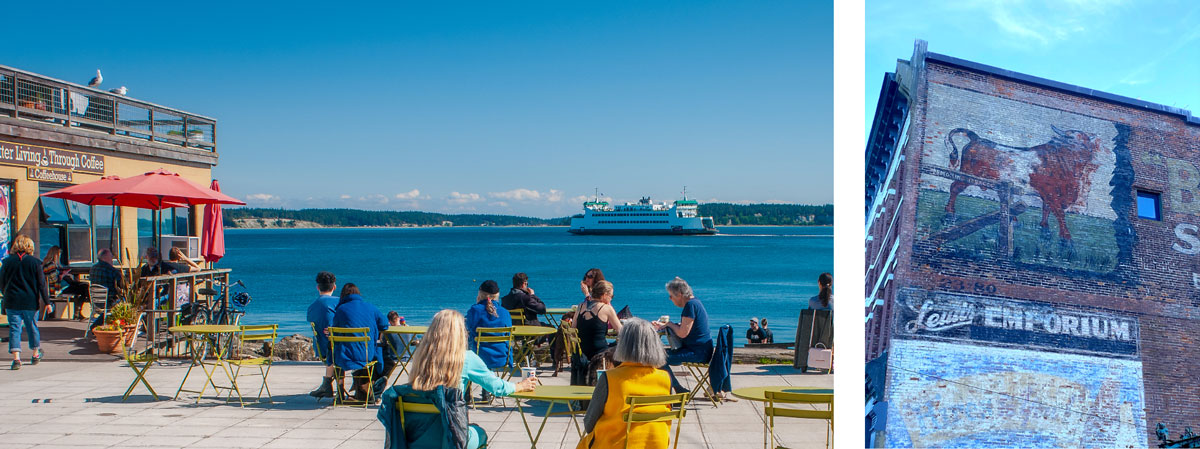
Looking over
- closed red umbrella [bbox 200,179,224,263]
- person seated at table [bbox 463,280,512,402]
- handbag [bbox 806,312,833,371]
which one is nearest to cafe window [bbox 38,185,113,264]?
closed red umbrella [bbox 200,179,224,263]

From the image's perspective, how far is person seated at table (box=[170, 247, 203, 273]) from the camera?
1004 centimetres

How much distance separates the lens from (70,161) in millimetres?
11594

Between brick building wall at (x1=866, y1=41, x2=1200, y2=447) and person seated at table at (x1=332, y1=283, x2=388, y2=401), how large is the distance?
14.5 metres

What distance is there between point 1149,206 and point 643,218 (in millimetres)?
106766

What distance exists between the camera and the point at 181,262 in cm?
1080

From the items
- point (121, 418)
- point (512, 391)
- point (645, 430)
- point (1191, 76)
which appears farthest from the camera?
point (1191, 76)

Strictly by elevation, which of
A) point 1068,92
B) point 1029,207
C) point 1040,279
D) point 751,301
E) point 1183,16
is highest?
point 1183,16

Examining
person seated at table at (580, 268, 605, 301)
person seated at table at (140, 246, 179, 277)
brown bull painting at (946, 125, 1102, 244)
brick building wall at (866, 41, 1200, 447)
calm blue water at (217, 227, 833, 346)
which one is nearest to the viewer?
person seated at table at (580, 268, 605, 301)

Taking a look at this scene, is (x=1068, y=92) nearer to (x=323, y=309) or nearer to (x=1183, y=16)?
(x=1183, y=16)

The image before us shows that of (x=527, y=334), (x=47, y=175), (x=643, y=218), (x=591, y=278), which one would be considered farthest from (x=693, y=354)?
(x=643, y=218)

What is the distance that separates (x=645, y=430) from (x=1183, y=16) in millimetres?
27354

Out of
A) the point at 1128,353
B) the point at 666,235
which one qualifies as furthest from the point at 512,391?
the point at 666,235

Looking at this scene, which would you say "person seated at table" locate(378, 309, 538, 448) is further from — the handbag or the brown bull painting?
the brown bull painting

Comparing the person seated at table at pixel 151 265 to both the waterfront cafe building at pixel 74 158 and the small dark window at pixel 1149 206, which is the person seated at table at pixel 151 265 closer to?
the waterfront cafe building at pixel 74 158
